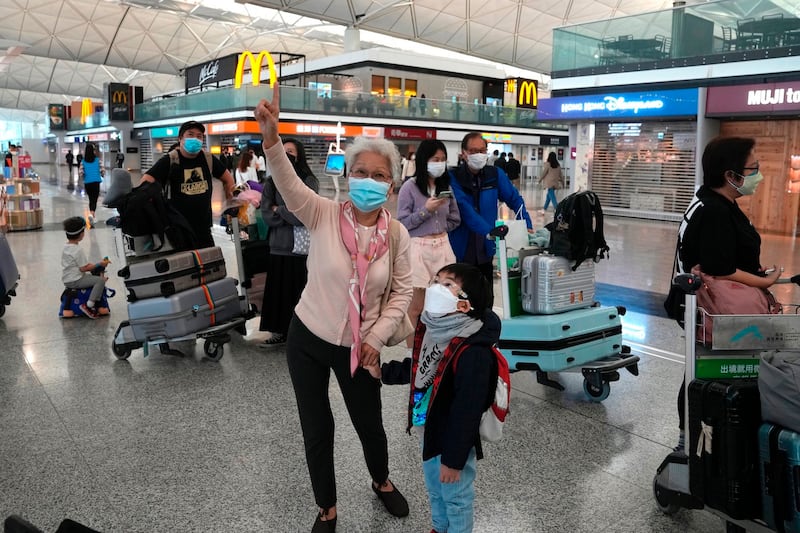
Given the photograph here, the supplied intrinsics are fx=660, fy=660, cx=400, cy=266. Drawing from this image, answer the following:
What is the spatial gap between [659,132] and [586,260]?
609 inches

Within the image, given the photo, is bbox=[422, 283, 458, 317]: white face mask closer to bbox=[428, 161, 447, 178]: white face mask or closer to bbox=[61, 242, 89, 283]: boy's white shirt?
bbox=[428, 161, 447, 178]: white face mask

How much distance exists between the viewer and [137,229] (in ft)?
16.9

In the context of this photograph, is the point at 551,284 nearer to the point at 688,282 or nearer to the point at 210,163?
the point at 688,282

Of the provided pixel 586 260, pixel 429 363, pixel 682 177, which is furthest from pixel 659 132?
pixel 429 363

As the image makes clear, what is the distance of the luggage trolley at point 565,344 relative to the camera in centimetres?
425

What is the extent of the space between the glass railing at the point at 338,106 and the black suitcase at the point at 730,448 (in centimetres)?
2445

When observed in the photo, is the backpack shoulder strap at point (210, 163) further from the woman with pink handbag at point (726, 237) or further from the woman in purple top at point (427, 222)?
the woman with pink handbag at point (726, 237)

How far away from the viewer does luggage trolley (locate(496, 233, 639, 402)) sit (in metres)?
4.25

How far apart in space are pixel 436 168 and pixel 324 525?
2.64 m

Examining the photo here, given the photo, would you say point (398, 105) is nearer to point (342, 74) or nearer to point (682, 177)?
point (342, 74)

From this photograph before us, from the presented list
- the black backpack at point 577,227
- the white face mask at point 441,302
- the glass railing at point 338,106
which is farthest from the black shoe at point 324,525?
the glass railing at point 338,106

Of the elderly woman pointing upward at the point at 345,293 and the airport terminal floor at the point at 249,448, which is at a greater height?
the elderly woman pointing upward at the point at 345,293

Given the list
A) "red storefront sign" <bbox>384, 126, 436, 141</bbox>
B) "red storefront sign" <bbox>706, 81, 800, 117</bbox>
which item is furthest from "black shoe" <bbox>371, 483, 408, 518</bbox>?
"red storefront sign" <bbox>384, 126, 436, 141</bbox>

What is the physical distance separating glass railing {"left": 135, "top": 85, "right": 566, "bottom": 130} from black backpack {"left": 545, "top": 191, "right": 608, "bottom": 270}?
22433 mm
